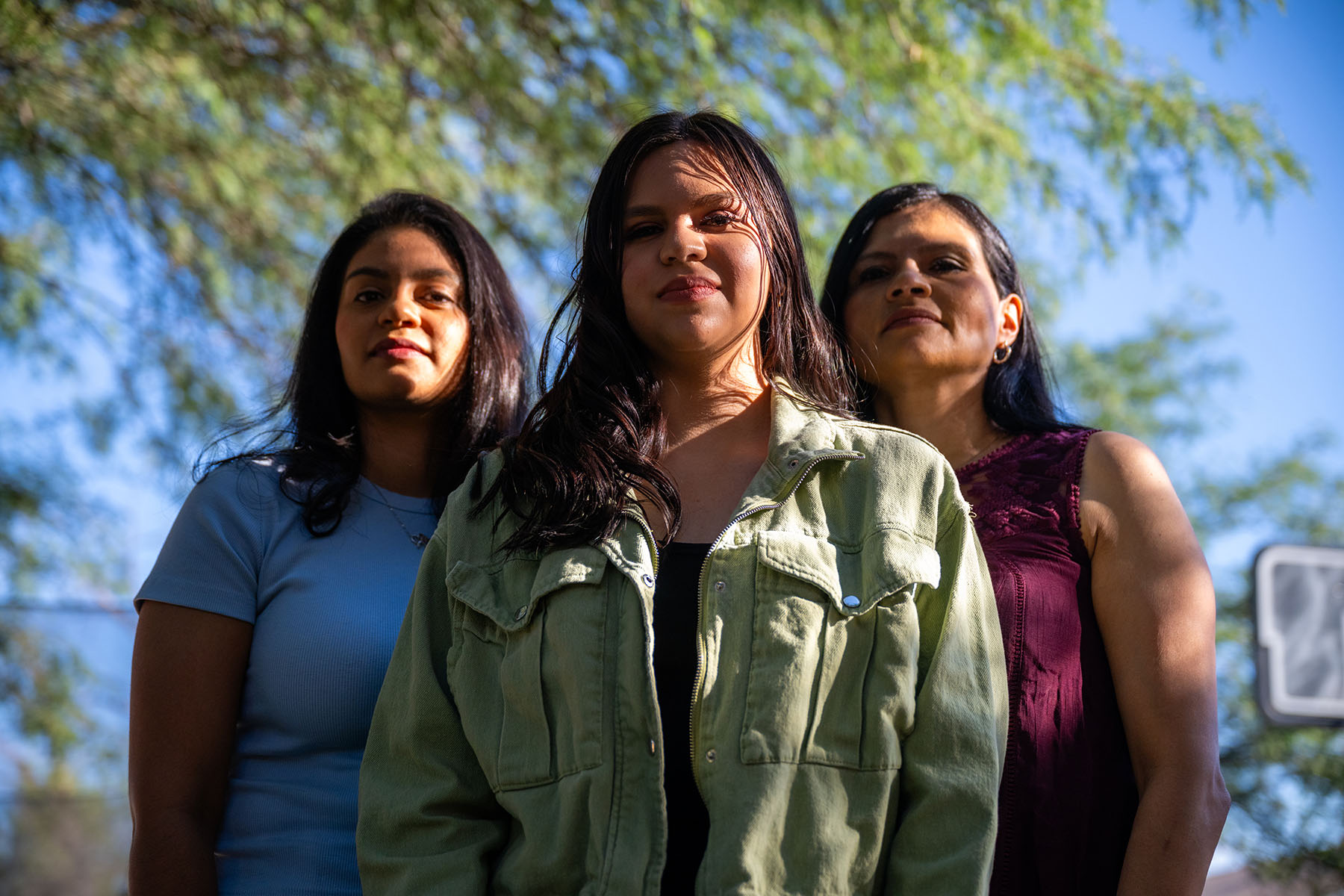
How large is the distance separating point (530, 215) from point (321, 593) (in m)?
3.60

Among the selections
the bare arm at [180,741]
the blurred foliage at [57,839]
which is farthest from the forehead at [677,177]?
the blurred foliage at [57,839]

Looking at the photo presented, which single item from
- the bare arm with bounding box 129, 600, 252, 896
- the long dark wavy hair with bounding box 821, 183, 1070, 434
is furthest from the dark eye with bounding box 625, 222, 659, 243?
the bare arm with bounding box 129, 600, 252, 896

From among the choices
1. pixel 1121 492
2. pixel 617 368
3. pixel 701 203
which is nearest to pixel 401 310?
pixel 617 368

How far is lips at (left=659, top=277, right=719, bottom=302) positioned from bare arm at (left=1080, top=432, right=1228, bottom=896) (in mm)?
831

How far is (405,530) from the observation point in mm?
2584

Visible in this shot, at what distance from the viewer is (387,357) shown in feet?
8.76

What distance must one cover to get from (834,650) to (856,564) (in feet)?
0.49

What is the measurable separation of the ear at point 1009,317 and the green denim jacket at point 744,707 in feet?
2.72

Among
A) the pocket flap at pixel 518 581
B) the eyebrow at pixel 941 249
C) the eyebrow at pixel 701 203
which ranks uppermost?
the eyebrow at pixel 941 249

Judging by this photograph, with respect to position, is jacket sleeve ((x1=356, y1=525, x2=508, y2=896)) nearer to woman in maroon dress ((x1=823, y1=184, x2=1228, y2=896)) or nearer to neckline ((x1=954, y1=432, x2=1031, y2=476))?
woman in maroon dress ((x1=823, y1=184, x2=1228, y2=896))

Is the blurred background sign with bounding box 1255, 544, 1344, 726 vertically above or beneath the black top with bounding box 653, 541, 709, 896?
above

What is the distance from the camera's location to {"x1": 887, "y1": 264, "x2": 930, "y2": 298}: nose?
2.59m

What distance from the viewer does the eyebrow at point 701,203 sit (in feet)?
6.82

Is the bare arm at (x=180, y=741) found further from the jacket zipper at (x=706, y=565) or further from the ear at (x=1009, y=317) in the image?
the ear at (x=1009, y=317)
